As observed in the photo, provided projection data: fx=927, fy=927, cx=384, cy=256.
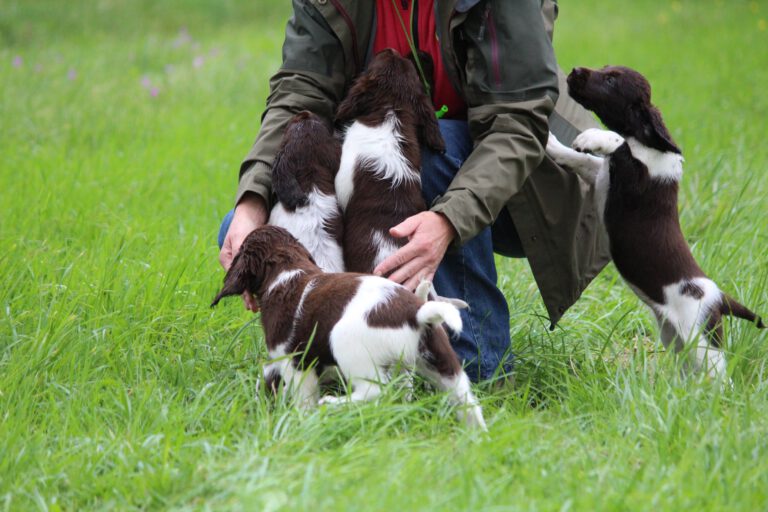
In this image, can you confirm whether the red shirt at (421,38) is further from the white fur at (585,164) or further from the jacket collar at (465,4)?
the white fur at (585,164)

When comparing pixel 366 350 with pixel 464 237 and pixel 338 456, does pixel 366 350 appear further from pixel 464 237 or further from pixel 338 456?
pixel 464 237

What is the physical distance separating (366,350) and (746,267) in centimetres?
253

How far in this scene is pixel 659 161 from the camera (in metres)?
3.50

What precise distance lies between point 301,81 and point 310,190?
0.56m

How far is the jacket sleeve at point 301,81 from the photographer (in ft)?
12.2

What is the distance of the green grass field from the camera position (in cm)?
258

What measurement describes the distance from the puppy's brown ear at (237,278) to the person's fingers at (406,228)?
51cm

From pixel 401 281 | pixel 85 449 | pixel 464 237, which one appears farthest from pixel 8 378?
pixel 464 237

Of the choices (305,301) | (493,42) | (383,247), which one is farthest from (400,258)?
(493,42)

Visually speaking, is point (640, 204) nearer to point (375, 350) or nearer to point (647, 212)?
point (647, 212)

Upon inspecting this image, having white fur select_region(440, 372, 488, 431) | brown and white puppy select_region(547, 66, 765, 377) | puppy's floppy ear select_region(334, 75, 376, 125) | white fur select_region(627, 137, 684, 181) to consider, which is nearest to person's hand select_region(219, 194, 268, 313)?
puppy's floppy ear select_region(334, 75, 376, 125)

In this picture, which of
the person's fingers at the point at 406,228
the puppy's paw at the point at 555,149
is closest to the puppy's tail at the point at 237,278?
Answer: the person's fingers at the point at 406,228

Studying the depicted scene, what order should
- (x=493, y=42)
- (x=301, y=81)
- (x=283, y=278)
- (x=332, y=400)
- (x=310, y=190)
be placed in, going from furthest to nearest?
(x=301, y=81) → (x=310, y=190) → (x=493, y=42) → (x=283, y=278) → (x=332, y=400)

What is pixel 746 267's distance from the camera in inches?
180
